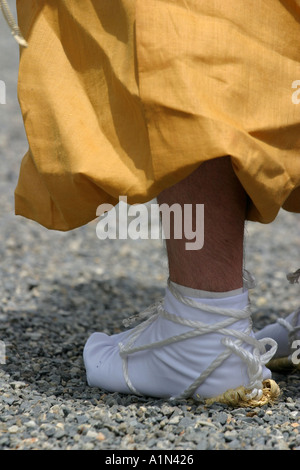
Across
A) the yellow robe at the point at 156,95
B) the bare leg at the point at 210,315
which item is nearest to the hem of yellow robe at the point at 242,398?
the bare leg at the point at 210,315

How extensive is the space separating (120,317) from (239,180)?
757 mm

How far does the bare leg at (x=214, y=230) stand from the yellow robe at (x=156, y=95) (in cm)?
7

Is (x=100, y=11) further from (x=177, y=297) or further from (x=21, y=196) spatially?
(x=177, y=297)

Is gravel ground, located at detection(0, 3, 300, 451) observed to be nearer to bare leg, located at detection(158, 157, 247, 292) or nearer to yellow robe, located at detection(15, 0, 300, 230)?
bare leg, located at detection(158, 157, 247, 292)

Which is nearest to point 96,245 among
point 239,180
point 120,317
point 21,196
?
point 120,317

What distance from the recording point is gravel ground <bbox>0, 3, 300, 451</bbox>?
1.09 m

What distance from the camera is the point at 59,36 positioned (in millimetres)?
1153

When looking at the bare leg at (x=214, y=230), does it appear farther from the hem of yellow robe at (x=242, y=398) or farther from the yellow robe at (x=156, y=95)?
the hem of yellow robe at (x=242, y=398)

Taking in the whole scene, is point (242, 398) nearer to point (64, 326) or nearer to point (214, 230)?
point (214, 230)

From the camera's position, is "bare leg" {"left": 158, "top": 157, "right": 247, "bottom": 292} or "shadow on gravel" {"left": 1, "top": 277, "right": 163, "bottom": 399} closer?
"bare leg" {"left": 158, "top": 157, "right": 247, "bottom": 292}

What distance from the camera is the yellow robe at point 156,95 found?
1024 mm

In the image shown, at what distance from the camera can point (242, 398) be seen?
1196 mm

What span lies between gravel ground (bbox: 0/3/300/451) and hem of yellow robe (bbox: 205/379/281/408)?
0.01 m

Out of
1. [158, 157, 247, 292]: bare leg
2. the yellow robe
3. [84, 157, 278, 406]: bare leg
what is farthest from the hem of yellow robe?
the yellow robe
